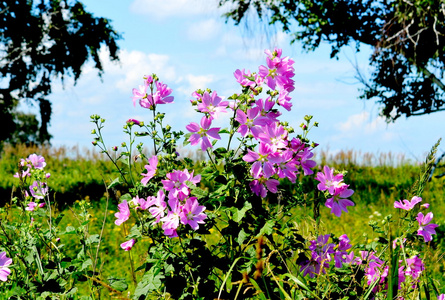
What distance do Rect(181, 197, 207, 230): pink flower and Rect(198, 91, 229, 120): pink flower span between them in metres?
0.42

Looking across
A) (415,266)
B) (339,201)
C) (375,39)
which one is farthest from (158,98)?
(375,39)

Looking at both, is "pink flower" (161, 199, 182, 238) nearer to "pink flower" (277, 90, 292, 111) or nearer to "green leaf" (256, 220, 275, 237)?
"green leaf" (256, 220, 275, 237)

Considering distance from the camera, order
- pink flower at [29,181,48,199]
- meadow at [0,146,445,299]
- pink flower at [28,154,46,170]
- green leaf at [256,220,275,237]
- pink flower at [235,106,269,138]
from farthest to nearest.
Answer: meadow at [0,146,445,299]
pink flower at [28,154,46,170]
pink flower at [29,181,48,199]
pink flower at [235,106,269,138]
green leaf at [256,220,275,237]

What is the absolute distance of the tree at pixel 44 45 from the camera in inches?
654

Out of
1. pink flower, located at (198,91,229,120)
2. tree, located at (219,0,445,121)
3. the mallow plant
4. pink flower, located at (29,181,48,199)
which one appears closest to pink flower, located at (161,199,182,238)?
the mallow plant

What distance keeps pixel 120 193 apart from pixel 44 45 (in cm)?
1480

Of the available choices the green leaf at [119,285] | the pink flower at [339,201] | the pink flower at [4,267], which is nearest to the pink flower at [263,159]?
the pink flower at [339,201]

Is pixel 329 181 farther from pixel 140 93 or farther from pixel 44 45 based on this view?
pixel 44 45

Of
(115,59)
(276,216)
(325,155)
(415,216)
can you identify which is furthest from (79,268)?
(115,59)

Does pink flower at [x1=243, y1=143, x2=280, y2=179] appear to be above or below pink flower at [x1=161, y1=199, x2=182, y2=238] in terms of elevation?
above

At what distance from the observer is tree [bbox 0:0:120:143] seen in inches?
654

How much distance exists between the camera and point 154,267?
2189 millimetres

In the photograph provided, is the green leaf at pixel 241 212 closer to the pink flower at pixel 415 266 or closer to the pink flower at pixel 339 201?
the pink flower at pixel 339 201

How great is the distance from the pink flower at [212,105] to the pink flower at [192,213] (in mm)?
419
